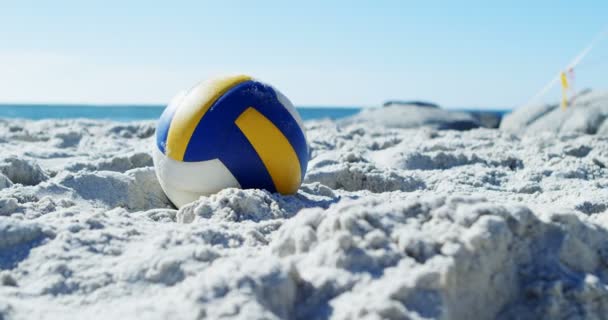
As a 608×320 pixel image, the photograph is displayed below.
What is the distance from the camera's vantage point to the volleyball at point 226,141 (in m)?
3.41

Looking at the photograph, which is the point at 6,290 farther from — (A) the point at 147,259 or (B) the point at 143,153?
(B) the point at 143,153

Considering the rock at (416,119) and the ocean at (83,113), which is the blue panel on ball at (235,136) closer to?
the rock at (416,119)

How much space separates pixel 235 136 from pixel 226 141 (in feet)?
0.18

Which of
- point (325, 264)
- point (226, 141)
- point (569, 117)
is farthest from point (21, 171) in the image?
point (569, 117)

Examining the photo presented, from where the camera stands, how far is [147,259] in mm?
2039

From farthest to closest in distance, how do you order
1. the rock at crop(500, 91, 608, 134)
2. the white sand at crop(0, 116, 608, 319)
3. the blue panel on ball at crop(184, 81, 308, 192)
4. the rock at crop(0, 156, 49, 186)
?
the rock at crop(500, 91, 608, 134), the rock at crop(0, 156, 49, 186), the blue panel on ball at crop(184, 81, 308, 192), the white sand at crop(0, 116, 608, 319)

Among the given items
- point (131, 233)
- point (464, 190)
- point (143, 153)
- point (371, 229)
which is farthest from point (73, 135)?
point (371, 229)

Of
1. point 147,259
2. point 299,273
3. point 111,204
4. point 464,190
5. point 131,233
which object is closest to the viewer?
point 299,273

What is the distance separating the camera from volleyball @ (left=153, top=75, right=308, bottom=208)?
3.41 m

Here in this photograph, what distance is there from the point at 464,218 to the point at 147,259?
103cm

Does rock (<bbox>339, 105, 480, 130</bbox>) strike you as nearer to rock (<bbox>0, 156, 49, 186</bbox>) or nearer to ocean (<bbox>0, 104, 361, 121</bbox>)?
rock (<bbox>0, 156, 49, 186</bbox>)

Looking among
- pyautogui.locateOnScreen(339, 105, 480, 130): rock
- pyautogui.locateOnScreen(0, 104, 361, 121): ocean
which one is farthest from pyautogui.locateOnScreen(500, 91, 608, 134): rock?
pyautogui.locateOnScreen(0, 104, 361, 121): ocean

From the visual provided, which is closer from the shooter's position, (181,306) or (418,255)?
(181,306)

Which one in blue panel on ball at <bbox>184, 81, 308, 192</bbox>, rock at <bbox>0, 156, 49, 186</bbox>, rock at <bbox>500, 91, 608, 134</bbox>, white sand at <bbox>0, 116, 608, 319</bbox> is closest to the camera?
white sand at <bbox>0, 116, 608, 319</bbox>
